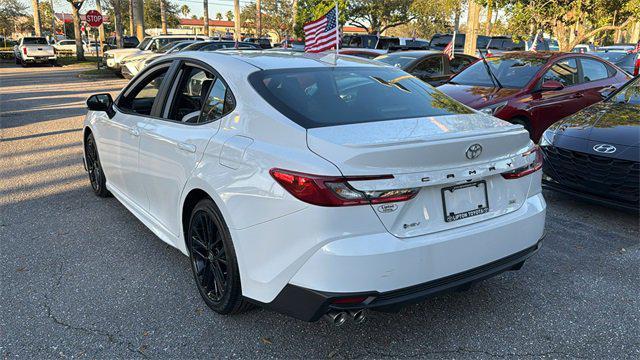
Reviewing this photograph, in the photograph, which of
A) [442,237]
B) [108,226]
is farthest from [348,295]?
[108,226]

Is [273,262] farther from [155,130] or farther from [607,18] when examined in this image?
[607,18]

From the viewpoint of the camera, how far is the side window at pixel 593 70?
7.75 metres

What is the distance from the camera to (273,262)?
8.04ft

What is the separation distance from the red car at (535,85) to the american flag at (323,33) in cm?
196

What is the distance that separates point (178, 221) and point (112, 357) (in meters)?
0.95

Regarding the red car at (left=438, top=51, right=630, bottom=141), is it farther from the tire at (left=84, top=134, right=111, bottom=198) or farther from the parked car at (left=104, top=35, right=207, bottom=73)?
the parked car at (left=104, top=35, right=207, bottom=73)

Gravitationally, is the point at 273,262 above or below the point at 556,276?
above

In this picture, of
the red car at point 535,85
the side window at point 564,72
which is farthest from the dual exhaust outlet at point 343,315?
the side window at point 564,72

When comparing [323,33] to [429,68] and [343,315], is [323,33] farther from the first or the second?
[343,315]

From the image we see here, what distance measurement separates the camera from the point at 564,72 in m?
7.51

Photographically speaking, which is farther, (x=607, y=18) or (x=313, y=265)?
(x=607, y=18)

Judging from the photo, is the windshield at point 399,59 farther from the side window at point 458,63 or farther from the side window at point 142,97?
the side window at point 142,97

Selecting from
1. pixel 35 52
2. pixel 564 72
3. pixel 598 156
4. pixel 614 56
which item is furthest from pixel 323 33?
pixel 35 52

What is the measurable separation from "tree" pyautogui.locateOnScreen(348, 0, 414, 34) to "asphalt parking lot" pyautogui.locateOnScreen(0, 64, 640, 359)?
4287 centimetres
